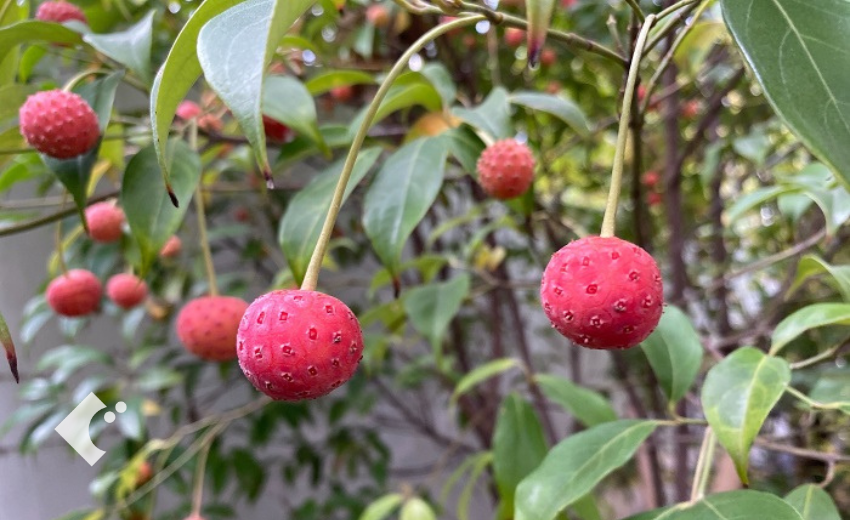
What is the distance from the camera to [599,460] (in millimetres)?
447

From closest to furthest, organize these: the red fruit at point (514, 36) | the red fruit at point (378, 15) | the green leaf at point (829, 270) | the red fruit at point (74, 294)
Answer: the green leaf at point (829, 270) < the red fruit at point (74, 294) < the red fruit at point (378, 15) < the red fruit at point (514, 36)

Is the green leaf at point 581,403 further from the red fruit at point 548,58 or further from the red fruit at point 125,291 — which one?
the red fruit at point 548,58

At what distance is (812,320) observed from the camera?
44 cm

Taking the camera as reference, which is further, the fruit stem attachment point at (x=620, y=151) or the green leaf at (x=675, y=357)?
the green leaf at (x=675, y=357)

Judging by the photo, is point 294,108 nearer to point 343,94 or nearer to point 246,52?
point 246,52

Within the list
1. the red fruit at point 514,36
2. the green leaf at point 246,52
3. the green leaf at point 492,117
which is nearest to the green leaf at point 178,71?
the green leaf at point 246,52

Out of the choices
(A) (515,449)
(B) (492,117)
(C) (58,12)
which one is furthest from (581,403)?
(C) (58,12)

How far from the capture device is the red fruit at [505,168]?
0.50m

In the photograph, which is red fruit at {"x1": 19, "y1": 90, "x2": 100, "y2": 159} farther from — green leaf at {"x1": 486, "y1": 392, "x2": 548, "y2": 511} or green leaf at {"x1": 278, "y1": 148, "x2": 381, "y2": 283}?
green leaf at {"x1": 486, "y1": 392, "x2": 548, "y2": 511}

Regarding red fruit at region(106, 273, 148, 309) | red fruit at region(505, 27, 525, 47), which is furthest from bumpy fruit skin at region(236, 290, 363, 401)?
red fruit at region(505, 27, 525, 47)

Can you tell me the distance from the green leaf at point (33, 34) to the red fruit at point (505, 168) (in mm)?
338

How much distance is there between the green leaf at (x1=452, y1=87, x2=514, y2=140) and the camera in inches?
21.2

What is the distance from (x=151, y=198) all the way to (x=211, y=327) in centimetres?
15

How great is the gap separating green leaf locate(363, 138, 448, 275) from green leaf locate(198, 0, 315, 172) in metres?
0.21
